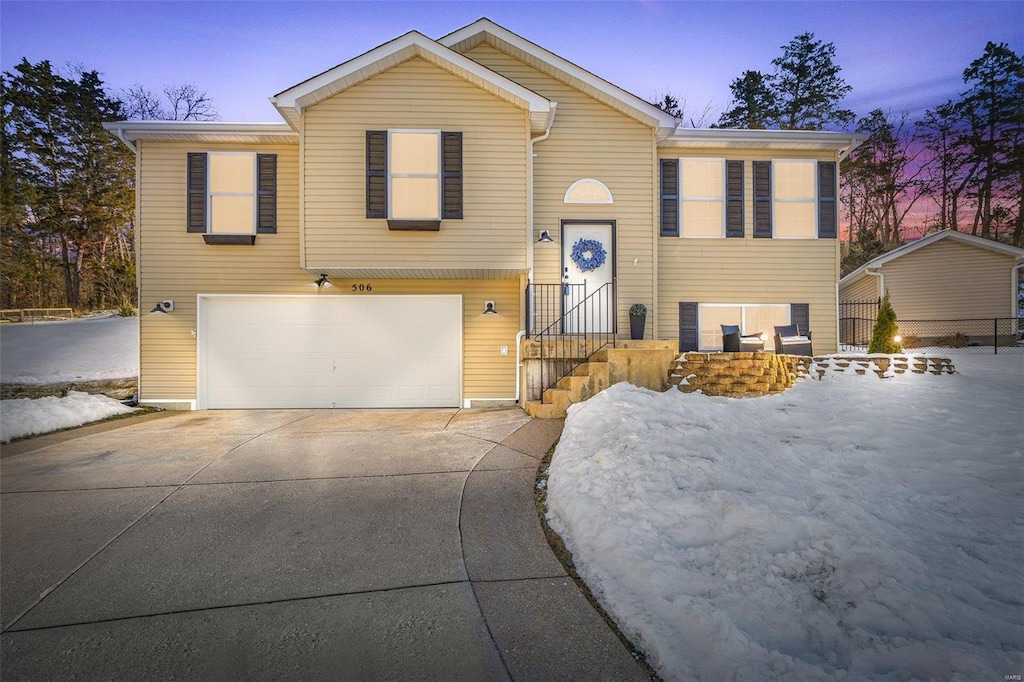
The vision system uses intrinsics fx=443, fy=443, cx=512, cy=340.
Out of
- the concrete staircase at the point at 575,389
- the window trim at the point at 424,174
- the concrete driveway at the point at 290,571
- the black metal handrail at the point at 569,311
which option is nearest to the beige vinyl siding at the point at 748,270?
the black metal handrail at the point at 569,311

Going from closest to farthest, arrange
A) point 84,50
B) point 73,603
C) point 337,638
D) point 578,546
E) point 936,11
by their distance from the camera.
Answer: point 337,638 → point 73,603 → point 578,546 → point 936,11 → point 84,50

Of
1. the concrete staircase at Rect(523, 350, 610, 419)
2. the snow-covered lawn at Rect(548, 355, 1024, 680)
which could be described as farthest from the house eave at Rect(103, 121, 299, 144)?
the snow-covered lawn at Rect(548, 355, 1024, 680)

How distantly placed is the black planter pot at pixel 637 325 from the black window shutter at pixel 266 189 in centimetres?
688

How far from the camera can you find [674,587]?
2.32 m

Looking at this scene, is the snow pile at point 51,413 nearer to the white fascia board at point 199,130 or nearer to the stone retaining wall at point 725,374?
the white fascia board at point 199,130

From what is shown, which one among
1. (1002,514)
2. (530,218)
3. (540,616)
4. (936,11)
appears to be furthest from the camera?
(936,11)

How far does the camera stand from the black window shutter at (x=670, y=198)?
8.72 metres

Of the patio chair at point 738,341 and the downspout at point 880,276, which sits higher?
Result: the downspout at point 880,276

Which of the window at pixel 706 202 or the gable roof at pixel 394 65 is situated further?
the window at pixel 706 202

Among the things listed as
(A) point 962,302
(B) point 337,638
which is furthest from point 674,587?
(A) point 962,302

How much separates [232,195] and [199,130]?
1.15 metres

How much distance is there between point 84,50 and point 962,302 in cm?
3562

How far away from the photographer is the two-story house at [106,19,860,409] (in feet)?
A: 24.3

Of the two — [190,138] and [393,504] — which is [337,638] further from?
[190,138]
